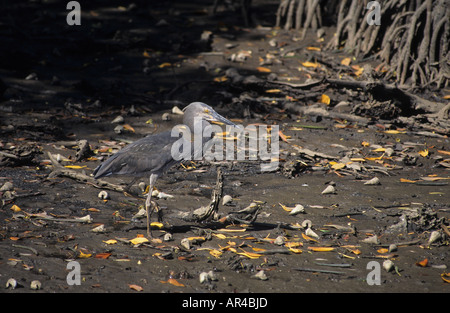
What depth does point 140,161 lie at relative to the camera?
234 inches

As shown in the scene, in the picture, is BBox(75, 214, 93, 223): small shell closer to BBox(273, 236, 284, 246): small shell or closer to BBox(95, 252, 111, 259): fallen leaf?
BBox(95, 252, 111, 259): fallen leaf

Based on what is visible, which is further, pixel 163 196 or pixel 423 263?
pixel 163 196

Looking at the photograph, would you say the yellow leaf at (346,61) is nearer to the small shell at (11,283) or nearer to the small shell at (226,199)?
the small shell at (226,199)

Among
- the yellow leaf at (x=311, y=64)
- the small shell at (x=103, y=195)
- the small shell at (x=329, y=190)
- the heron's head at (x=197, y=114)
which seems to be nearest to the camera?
the small shell at (x=103, y=195)

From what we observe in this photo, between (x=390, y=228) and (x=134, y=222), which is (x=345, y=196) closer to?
(x=390, y=228)

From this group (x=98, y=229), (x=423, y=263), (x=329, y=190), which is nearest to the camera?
(x=423, y=263)

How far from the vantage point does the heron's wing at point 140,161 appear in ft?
19.4

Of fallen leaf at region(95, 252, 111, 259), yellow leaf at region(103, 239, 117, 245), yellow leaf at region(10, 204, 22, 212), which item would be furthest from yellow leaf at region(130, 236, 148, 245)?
yellow leaf at region(10, 204, 22, 212)

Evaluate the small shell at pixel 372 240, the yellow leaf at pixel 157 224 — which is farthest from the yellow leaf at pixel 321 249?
the yellow leaf at pixel 157 224

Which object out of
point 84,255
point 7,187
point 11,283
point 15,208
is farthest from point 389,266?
point 7,187

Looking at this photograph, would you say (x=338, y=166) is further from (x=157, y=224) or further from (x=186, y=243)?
(x=186, y=243)

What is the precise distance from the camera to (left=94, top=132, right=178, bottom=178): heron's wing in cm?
591
